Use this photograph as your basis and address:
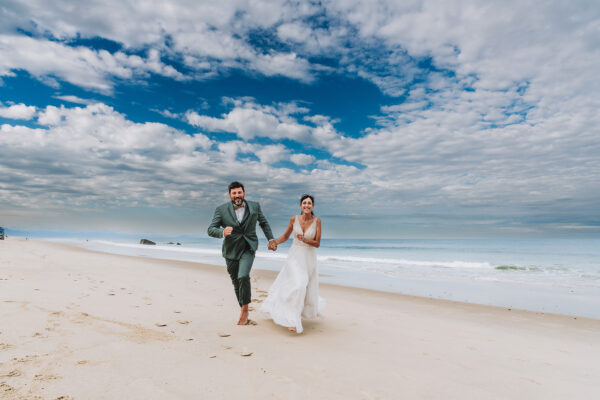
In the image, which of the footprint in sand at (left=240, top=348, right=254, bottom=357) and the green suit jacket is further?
the green suit jacket

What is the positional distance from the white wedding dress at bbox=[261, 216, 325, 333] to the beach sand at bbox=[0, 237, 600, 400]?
282 millimetres

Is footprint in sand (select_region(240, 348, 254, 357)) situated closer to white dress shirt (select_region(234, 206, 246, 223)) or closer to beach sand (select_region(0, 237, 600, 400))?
beach sand (select_region(0, 237, 600, 400))

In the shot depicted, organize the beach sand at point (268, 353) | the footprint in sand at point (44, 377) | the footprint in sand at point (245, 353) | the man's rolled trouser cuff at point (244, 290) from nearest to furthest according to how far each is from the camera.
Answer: the footprint in sand at point (44, 377) < the beach sand at point (268, 353) < the footprint in sand at point (245, 353) < the man's rolled trouser cuff at point (244, 290)

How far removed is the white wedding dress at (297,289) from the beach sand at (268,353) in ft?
0.93

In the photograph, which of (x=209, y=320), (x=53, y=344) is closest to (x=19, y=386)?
(x=53, y=344)

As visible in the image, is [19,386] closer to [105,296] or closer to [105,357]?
[105,357]

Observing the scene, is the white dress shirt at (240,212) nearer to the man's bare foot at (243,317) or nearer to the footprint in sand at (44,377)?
the man's bare foot at (243,317)

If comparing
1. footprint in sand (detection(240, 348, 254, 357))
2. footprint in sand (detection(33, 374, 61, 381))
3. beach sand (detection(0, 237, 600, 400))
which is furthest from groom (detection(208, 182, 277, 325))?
footprint in sand (detection(33, 374, 61, 381))

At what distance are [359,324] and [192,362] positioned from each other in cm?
333

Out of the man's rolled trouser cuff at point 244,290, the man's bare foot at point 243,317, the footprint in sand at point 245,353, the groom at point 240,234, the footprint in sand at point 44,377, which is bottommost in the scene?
the footprint in sand at point 44,377

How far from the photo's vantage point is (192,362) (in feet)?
12.6

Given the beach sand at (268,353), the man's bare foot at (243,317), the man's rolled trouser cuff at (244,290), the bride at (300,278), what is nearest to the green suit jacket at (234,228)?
the man's rolled trouser cuff at (244,290)

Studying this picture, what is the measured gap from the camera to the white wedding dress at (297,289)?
17.6 feet

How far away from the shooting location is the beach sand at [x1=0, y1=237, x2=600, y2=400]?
129 inches
